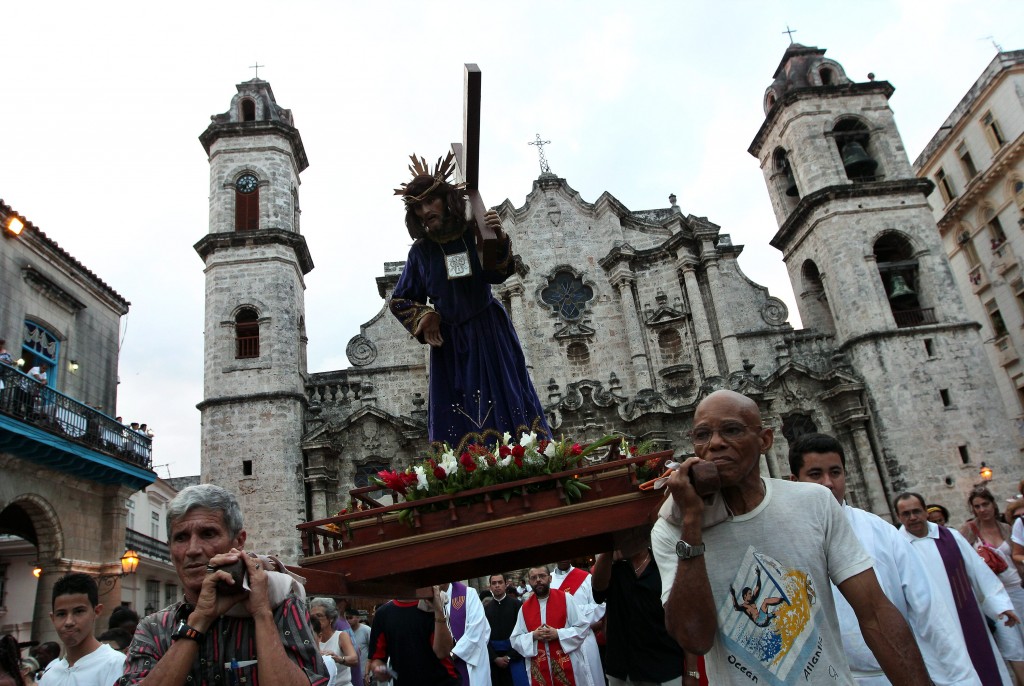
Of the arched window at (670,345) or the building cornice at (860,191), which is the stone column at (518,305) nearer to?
the arched window at (670,345)

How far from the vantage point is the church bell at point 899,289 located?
23.0m

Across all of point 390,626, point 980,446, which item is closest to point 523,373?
point 390,626

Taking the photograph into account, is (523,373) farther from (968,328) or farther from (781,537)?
(968,328)

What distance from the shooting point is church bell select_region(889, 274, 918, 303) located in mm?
22984

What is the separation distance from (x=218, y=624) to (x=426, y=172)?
3.84 metres

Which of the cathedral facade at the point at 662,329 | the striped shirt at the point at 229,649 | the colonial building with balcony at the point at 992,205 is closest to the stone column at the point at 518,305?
the cathedral facade at the point at 662,329

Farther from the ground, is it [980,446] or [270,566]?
[980,446]

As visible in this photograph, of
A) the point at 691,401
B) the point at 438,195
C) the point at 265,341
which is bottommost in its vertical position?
the point at 438,195

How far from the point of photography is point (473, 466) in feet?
13.5

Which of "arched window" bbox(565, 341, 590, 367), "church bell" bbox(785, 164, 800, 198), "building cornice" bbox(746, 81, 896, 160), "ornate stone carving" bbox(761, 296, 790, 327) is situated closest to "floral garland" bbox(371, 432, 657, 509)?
"arched window" bbox(565, 341, 590, 367)

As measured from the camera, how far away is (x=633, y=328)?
24.9m

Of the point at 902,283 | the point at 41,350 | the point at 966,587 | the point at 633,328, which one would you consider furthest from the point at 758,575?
the point at 902,283

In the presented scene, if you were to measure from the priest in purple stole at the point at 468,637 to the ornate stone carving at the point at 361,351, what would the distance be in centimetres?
1853

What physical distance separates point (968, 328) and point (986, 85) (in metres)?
13.2
